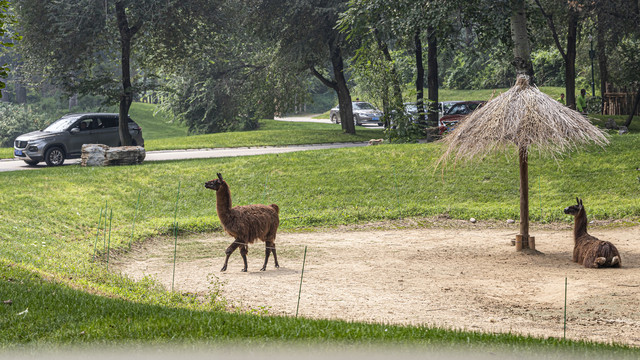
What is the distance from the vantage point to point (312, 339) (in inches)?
262

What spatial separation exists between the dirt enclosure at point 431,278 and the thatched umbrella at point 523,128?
165 cm

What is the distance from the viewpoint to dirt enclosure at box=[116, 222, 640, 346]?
847 cm

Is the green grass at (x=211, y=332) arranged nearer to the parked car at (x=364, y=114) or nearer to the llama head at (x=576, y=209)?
the llama head at (x=576, y=209)

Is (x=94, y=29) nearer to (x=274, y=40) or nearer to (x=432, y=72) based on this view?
(x=274, y=40)

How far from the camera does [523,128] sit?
12.5m

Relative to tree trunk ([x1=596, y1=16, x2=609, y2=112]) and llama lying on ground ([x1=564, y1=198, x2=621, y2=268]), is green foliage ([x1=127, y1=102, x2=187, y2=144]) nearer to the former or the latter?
tree trunk ([x1=596, y1=16, x2=609, y2=112])

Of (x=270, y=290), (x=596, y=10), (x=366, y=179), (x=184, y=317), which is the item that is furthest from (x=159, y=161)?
(x=596, y=10)

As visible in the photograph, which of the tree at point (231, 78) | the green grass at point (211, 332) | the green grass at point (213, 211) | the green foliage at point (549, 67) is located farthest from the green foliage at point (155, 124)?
the green grass at point (211, 332)

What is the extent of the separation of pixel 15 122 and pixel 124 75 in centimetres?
2528

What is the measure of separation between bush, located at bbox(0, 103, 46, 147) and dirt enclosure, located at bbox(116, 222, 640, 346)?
3619cm

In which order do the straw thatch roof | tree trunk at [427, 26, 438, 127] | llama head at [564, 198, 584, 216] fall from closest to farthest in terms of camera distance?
llama head at [564, 198, 584, 216], the straw thatch roof, tree trunk at [427, 26, 438, 127]

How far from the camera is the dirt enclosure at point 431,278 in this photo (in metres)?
8.47

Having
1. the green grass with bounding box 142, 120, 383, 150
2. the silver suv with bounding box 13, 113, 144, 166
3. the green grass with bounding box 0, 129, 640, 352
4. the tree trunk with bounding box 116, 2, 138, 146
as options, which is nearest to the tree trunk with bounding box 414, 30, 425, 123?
the green grass with bounding box 0, 129, 640, 352

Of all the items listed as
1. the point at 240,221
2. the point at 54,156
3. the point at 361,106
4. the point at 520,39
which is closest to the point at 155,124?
the point at 361,106
